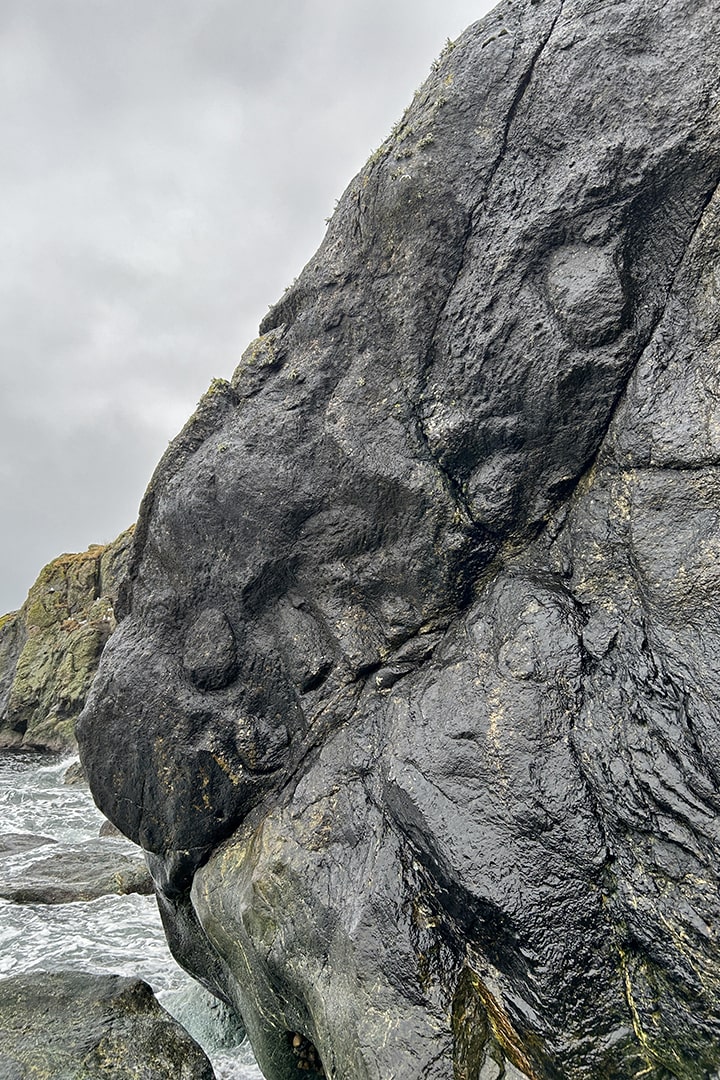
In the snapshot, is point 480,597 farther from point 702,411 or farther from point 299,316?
point 299,316

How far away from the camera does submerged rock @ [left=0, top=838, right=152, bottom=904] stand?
541 inches

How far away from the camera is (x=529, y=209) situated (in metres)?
7.05

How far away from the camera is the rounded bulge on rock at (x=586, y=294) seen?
6.43 metres

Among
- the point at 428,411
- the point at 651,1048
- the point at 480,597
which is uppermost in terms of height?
the point at 428,411

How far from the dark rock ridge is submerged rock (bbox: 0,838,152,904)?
5.52m

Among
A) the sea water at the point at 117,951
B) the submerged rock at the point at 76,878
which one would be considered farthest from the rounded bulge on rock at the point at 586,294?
the submerged rock at the point at 76,878

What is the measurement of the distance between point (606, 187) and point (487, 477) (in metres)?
3.27

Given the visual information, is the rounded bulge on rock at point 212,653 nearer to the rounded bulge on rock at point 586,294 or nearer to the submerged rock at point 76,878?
the rounded bulge on rock at point 586,294

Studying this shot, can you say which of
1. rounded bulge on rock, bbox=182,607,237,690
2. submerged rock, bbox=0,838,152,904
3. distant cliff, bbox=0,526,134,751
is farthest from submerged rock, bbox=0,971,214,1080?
distant cliff, bbox=0,526,134,751

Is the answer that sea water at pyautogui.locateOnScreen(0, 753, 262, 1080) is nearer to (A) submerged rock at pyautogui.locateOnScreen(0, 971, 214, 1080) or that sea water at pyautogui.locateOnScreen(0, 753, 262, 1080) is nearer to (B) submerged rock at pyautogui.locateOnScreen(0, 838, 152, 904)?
(B) submerged rock at pyautogui.locateOnScreen(0, 838, 152, 904)

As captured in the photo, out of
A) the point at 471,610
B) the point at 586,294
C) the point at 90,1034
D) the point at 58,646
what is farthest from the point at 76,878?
the point at 58,646

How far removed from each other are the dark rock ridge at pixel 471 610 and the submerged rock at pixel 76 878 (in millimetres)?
5517

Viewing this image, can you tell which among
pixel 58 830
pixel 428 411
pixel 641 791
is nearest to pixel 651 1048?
pixel 641 791

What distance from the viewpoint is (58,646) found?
130 ft
